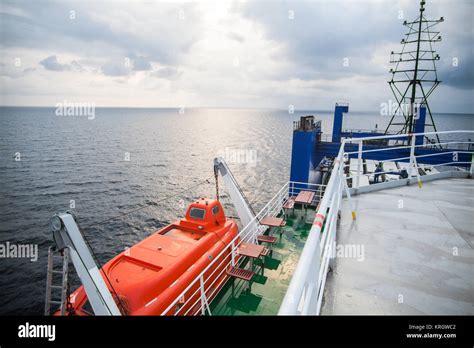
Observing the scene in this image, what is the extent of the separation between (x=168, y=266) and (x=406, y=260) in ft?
19.7

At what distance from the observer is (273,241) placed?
10.1 metres

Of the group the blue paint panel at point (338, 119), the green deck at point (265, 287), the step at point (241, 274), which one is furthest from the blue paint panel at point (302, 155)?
the step at point (241, 274)

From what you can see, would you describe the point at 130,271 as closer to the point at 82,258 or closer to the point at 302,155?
the point at 82,258

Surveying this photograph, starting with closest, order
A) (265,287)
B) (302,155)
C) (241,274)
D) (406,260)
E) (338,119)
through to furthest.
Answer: (406,260)
(241,274)
(265,287)
(302,155)
(338,119)

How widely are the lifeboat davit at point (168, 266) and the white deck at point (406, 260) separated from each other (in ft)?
13.5

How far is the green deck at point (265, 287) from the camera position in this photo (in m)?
7.77

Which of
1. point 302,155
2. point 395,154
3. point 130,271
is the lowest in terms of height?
point 130,271

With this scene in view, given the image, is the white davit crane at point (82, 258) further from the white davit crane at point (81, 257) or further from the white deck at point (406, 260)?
the white deck at point (406, 260)

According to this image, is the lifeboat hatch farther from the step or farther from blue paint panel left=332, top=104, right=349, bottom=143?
blue paint panel left=332, top=104, right=349, bottom=143

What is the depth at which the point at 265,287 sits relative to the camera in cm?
850

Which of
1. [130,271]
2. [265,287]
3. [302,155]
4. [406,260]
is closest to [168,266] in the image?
[130,271]
